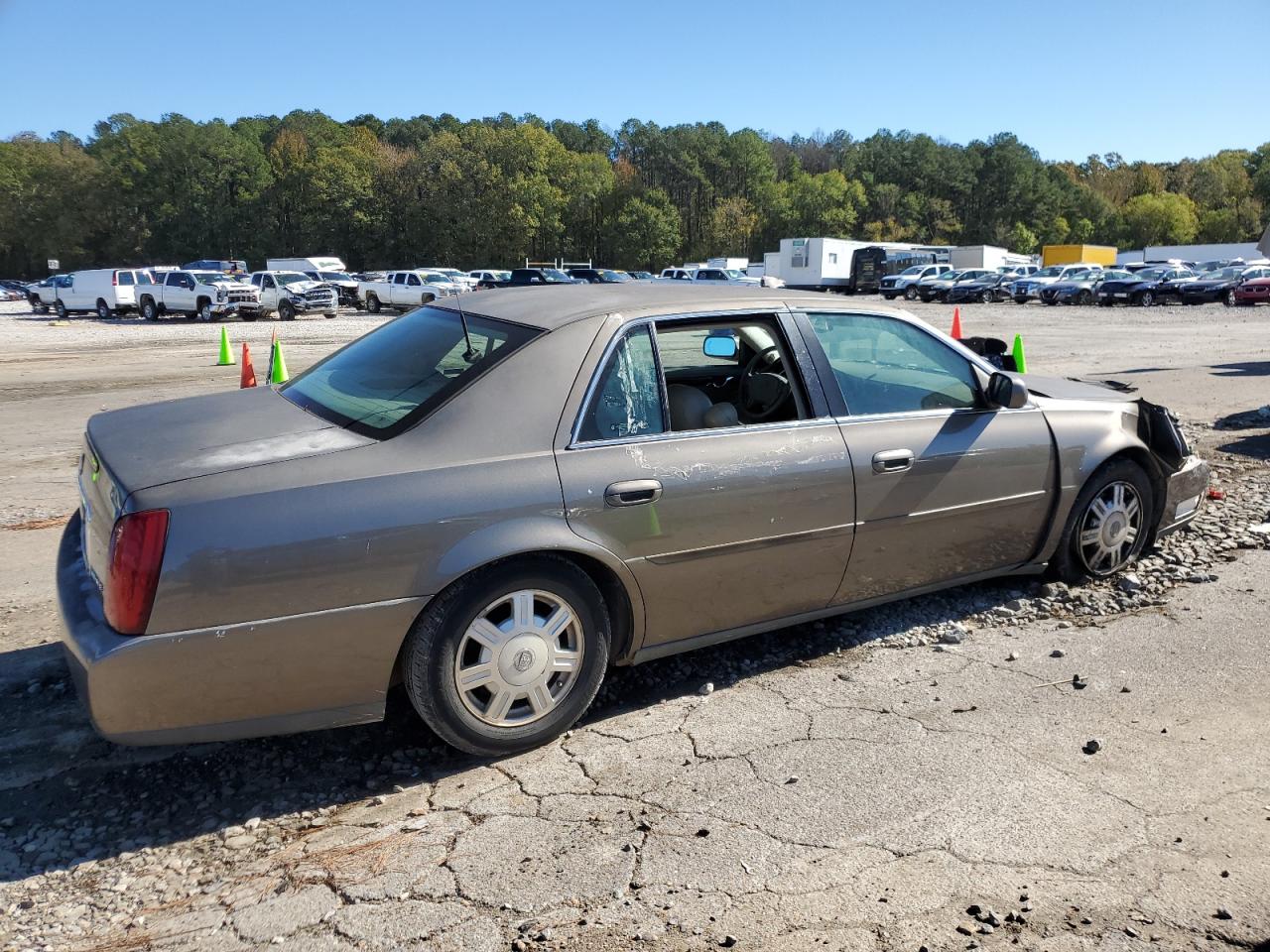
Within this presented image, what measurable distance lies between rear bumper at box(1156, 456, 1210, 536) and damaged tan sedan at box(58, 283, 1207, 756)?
72cm

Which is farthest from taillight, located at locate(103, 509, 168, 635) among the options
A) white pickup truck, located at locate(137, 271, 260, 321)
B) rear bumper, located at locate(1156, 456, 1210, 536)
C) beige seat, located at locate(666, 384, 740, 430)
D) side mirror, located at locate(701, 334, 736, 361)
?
white pickup truck, located at locate(137, 271, 260, 321)

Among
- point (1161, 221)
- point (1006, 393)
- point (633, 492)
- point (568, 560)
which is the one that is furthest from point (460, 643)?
point (1161, 221)

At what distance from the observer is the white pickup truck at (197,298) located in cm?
3453

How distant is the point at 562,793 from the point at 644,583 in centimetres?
79

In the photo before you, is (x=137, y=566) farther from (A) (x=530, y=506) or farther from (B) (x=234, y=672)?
(A) (x=530, y=506)

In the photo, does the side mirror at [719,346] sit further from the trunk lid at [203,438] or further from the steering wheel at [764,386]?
the trunk lid at [203,438]

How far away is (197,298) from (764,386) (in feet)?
117

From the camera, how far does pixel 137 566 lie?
9.33 ft

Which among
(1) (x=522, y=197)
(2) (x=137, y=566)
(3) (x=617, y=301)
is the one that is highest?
(1) (x=522, y=197)

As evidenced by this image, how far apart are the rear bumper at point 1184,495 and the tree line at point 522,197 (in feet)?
290

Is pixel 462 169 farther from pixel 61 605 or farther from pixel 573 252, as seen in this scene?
pixel 61 605

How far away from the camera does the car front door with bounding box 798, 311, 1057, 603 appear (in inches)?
163

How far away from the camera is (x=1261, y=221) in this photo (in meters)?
118

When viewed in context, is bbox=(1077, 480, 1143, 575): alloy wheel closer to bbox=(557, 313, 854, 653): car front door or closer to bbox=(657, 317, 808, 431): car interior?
bbox=(557, 313, 854, 653): car front door
